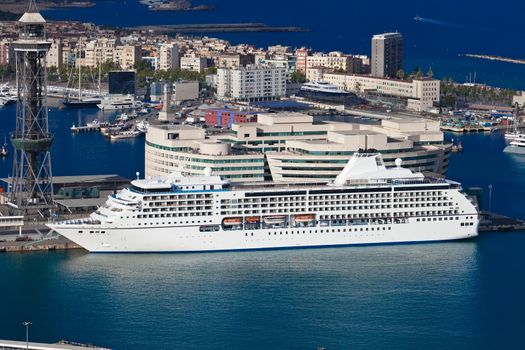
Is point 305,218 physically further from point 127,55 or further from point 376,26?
point 376,26

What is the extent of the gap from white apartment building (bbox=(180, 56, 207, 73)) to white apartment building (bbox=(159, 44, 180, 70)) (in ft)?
1.11

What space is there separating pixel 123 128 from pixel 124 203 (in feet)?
62.6

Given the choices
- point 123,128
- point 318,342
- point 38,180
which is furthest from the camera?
point 123,128

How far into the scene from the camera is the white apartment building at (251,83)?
56938 millimetres

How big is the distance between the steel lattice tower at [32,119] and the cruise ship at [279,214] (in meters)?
2.93

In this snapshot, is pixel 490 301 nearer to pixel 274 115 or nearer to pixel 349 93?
pixel 274 115

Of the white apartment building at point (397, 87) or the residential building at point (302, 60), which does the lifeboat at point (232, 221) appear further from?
the residential building at point (302, 60)

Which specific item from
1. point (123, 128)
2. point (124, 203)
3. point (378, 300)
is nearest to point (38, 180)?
point (124, 203)

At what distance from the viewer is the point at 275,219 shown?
3228 cm

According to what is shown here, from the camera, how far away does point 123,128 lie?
5056 cm

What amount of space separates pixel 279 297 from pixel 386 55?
3502 centimetres

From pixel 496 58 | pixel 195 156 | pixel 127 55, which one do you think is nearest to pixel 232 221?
pixel 195 156

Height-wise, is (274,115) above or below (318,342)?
above

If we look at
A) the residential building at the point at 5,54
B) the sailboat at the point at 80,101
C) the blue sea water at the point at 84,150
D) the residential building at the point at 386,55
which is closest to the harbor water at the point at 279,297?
the blue sea water at the point at 84,150
